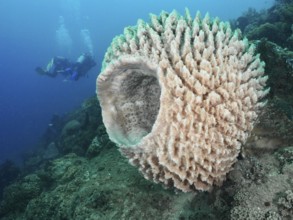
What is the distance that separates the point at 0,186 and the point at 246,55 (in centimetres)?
1216

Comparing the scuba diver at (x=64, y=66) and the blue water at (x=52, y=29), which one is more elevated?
the blue water at (x=52, y=29)

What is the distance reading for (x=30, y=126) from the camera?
32.5 meters

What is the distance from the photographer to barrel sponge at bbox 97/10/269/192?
2564 millimetres

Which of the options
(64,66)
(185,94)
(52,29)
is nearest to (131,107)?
(185,94)

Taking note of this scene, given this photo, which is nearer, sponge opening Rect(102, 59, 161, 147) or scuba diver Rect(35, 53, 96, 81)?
sponge opening Rect(102, 59, 161, 147)

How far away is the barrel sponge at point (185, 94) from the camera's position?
2564 millimetres

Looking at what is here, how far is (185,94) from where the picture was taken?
2559mm

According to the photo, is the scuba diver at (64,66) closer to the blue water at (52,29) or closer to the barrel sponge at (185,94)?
the barrel sponge at (185,94)

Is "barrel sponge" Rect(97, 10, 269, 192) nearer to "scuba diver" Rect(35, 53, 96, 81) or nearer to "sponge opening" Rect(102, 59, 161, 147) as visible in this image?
"sponge opening" Rect(102, 59, 161, 147)

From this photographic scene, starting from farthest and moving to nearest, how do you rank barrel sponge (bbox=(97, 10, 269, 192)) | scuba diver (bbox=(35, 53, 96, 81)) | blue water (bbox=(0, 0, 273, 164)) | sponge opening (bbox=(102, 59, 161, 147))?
1. blue water (bbox=(0, 0, 273, 164))
2. scuba diver (bbox=(35, 53, 96, 81))
3. sponge opening (bbox=(102, 59, 161, 147))
4. barrel sponge (bbox=(97, 10, 269, 192))

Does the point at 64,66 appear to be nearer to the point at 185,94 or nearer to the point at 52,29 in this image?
the point at 185,94

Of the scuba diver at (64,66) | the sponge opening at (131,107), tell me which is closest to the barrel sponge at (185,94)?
the sponge opening at (131,107)

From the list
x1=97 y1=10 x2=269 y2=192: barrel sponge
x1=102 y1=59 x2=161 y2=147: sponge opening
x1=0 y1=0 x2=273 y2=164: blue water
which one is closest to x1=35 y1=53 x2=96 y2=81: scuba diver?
x1=102 y1=59 x2=161 y2=147: sponge opening

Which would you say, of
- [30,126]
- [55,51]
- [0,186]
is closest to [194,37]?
[0,186]
